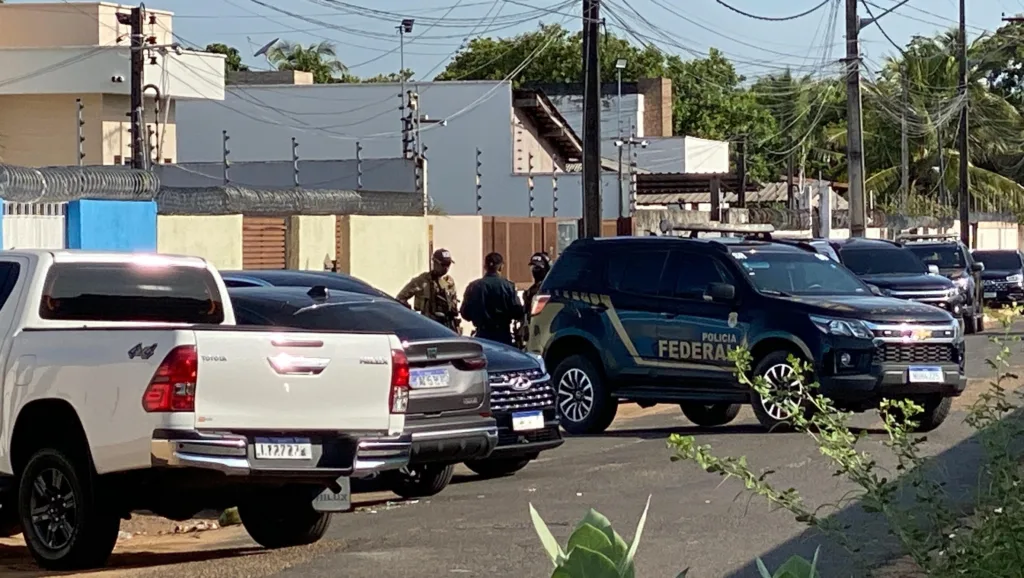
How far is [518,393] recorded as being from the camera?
13453mm

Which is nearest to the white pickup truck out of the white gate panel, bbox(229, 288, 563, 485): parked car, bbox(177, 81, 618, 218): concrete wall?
bbox(229, 288, 563, 485): parked car

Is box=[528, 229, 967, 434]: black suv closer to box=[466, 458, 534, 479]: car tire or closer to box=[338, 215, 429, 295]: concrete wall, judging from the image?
box=[466, 458, 534, 479]: car tire

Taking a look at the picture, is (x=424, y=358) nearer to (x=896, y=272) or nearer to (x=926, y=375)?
(x=926, y=375)

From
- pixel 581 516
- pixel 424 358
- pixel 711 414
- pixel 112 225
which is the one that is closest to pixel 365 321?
pixel 424 358

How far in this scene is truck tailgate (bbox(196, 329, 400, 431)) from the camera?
9188mm

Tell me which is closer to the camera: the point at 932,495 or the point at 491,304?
the point at 932,495

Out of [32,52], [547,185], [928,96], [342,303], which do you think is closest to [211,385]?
[342,303]

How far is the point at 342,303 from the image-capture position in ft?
40.4

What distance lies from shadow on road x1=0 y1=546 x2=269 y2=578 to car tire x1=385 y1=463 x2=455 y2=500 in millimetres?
2052

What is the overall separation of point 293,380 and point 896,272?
21.2 meters

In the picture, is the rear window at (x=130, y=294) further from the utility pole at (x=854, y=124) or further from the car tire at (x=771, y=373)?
the utility pole at (x=854, y=124)

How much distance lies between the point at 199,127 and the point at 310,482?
152ft

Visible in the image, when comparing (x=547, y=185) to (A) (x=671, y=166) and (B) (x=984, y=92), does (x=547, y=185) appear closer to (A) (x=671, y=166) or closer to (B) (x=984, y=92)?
(A) (x=671, y=166)

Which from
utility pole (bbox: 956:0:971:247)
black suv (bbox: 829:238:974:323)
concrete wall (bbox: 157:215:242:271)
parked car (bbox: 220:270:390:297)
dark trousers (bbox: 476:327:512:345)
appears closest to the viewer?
parked car (bbox: 220:270:390:297)
